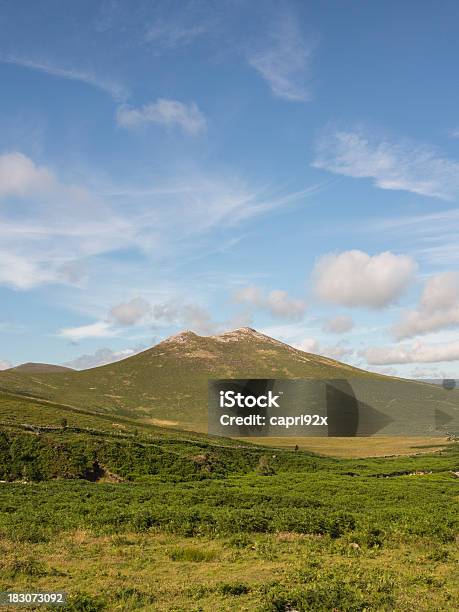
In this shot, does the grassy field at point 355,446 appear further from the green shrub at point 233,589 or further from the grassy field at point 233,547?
the green shrub at point 233,589

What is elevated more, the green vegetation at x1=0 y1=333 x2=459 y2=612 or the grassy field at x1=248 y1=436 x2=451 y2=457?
the green vegetation at x1=0 y1=333 x2=459 y2=612

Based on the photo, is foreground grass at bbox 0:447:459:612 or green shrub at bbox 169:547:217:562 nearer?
foreground grass at bbox 0:447:459:612

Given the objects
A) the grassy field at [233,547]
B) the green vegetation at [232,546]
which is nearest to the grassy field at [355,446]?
the green vegetation at [232,546]

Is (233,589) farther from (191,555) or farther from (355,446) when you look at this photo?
(355,446)

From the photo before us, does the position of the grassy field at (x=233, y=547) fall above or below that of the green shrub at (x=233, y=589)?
below

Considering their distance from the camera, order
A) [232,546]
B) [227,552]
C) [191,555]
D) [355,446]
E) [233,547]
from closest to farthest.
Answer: [191,555] → [227,552] → [233,547] → [232,546] → [355,446]

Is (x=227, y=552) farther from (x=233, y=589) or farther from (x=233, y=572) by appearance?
(x=233, y=589)

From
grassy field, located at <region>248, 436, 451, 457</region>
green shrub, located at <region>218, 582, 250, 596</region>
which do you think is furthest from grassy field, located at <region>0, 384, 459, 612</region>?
grassy field, located at <region>248, 436, 451, 457</region>

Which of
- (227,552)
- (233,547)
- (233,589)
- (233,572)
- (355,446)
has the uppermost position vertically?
(233,589)

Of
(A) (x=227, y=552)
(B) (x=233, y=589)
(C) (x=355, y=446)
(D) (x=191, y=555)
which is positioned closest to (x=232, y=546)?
Result: (A) (x=227, y=552)

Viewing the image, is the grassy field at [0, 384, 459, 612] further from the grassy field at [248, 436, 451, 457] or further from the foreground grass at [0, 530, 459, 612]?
the grassy field at [248, 436, 451, 457]

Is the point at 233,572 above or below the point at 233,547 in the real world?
above

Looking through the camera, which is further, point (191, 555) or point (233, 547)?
point (233, 547)

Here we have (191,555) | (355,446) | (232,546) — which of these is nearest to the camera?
(191,555)
